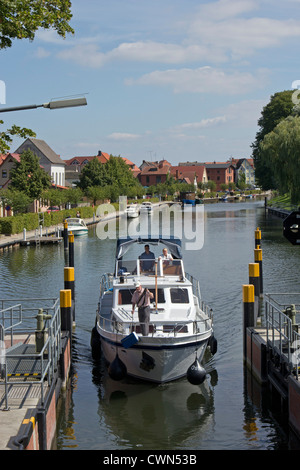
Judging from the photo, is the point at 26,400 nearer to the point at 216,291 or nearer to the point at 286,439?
the point at 286,439

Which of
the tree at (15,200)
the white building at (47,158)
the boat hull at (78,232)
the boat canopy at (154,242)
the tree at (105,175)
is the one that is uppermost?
the white building at (47,158)

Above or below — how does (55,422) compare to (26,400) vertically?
below

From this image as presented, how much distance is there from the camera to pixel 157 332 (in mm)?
17078

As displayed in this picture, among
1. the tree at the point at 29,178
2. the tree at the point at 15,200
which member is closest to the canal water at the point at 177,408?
the tree at the point at 15,200

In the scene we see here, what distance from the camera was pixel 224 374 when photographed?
18.8 meters

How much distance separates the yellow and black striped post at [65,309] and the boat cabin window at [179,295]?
320 cm

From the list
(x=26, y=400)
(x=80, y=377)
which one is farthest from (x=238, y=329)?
(x=26, y=400)

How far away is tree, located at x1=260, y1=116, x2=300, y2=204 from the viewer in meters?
54.2

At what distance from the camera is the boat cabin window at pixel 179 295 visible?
19328mm

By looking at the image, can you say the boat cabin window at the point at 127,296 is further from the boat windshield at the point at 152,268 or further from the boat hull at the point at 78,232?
the boat hull at the point at 78,232

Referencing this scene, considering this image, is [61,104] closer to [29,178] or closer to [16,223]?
[16,223]

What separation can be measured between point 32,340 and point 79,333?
573 cm

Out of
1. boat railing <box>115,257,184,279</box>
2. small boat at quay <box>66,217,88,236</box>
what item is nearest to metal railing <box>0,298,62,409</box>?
boat railing <box>115,257,184,279</box>

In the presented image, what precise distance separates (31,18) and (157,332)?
32.8ft
